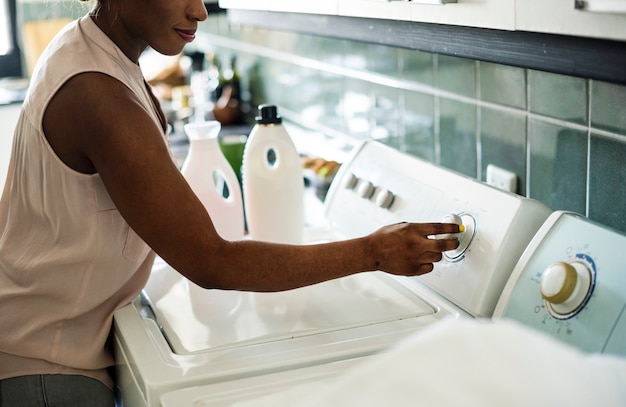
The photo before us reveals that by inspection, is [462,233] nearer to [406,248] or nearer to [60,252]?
[406,248]

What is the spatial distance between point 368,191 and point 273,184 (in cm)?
18

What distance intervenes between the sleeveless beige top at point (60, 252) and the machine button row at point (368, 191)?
43 centimetres

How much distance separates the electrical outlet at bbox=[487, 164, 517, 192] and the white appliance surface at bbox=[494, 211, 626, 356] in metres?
0.37

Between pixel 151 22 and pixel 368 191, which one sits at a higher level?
pixel 151 22

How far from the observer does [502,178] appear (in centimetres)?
161

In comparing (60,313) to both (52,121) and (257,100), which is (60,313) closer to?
(52,121)

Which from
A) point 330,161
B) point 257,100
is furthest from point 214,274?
point 257,100

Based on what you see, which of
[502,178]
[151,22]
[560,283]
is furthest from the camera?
[502,178]

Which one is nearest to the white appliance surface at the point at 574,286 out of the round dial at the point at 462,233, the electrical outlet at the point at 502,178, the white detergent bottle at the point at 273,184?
the round dial at the point at 462,233

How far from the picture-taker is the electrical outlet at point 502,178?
1579mm

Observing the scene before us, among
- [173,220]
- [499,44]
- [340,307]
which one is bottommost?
[340,307]

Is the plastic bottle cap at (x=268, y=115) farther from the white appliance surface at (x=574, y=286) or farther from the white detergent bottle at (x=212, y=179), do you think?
the white appliance surface at (x=574, y=286)

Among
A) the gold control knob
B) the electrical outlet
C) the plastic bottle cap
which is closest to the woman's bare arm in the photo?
the gold control knob

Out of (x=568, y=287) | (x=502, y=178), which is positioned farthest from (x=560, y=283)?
(x=502, y=178)
